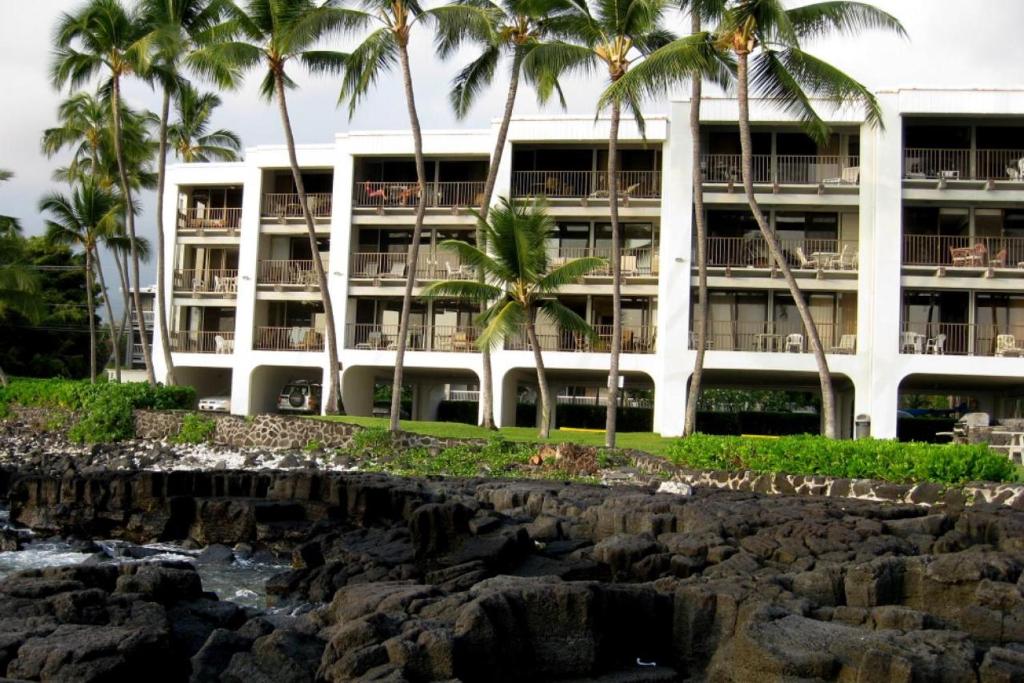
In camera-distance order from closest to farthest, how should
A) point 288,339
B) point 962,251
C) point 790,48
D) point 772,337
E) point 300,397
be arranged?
point 790,48
point 962,251
point 772,337
point 288,339
point 300,397

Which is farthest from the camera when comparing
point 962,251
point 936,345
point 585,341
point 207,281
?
point 207,281

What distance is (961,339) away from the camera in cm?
2959

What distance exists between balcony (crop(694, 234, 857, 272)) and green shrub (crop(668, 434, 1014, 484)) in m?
11.6

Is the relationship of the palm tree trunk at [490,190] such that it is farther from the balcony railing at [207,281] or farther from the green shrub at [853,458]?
the balcony railing at [207,281]

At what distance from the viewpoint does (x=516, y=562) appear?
11367mm

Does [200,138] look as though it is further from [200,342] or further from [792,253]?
[792,253]

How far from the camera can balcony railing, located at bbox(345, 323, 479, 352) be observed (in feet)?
104

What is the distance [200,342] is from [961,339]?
24.8m

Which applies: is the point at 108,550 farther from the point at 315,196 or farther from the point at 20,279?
the point at 20,279

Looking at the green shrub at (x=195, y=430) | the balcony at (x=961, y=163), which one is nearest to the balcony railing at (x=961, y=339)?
the balcony at (x=961, y=163)

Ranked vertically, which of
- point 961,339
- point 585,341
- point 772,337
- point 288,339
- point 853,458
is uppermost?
point 961,339

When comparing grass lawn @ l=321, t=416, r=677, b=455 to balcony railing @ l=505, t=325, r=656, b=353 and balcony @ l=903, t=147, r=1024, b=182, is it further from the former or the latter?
balcony @ l=903, t=147, r=1024, b=182

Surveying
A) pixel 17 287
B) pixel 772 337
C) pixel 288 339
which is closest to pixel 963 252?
pixel 772 337

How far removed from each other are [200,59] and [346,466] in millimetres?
12462
